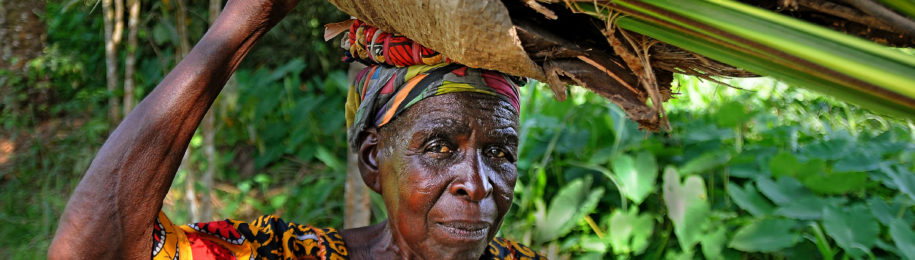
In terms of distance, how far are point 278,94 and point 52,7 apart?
80.7 inches

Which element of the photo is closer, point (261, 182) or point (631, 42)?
point (631, 42)

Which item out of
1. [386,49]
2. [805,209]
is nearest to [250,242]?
[386,49]

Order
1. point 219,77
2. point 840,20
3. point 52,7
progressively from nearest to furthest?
point 840,20
point 219,77
point 52,7

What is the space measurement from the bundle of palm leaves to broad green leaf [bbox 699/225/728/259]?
1883mm

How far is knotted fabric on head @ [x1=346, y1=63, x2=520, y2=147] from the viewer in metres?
1.75

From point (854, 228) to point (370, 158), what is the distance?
199cm

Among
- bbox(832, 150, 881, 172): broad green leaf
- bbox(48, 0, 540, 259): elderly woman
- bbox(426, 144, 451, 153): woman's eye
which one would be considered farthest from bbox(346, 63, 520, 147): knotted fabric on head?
bbox(832, 150, 881, 172): broad green leaf

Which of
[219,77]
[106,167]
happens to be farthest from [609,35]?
[106,167]

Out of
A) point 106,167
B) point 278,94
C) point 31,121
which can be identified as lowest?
point 31,121

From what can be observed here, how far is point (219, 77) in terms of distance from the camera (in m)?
1.48

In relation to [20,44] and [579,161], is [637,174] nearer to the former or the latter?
[579,161]

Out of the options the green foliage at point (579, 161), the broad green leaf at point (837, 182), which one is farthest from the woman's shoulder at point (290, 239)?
the broad green leaf at point (837, 182)

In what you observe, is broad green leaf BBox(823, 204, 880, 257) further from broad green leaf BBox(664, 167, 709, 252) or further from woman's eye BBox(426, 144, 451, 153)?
woman's eye BBox(426, 144, 451, 153)

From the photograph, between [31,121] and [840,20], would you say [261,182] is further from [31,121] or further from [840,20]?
[840,20]
